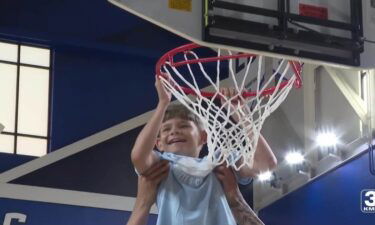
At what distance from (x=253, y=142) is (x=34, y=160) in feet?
13.6

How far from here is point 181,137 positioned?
6301mm

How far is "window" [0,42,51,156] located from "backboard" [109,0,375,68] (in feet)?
16.5

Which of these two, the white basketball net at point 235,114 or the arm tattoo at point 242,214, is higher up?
the white basketball net at point 235,114

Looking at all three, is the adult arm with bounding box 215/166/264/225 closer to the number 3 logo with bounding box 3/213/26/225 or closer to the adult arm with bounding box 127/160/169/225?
the adult arm with bounding box 127/160/169/225

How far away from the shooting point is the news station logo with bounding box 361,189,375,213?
8.09 metres

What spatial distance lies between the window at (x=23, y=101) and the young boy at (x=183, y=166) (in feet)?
11.9

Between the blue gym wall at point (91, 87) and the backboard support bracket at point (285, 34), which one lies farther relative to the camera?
the blue gym wall at point (91, 87)

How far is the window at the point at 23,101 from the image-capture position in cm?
980

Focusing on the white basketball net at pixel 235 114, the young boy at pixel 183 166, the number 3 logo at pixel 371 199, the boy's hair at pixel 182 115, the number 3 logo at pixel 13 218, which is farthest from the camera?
the number 3 logo at pixel 13 218

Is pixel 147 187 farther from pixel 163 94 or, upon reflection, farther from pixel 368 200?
pixel 368 200

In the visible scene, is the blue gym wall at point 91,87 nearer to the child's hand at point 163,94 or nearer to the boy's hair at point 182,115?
the boy's hair at point 182,115

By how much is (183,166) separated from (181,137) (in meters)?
0.31

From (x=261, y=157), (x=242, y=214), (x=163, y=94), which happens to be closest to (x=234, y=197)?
(x=242, y=214)

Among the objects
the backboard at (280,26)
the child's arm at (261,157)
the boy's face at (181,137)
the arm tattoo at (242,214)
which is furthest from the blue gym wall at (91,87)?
the backboard at (280,26)
